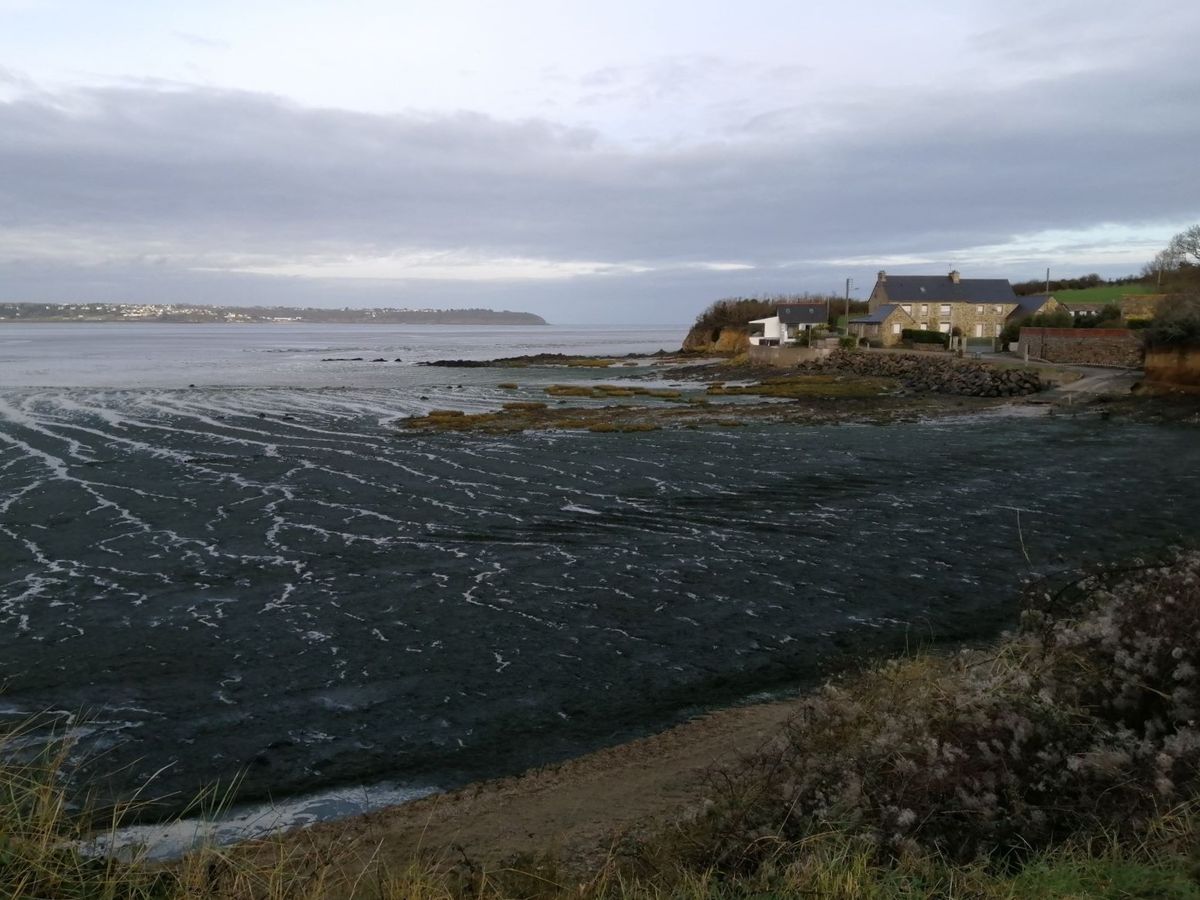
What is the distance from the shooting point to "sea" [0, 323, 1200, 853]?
9.17 m

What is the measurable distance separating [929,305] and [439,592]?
80547 mm

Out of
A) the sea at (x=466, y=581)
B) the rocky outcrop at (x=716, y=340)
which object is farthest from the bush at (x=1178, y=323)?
the rocky outcrop at (x=716, y=340)

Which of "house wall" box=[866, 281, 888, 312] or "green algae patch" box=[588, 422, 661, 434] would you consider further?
"house wall" box=[866, 281, 888, 312]

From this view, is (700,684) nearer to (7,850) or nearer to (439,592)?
(439,592)

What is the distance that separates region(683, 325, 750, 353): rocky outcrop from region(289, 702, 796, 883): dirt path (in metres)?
85.7

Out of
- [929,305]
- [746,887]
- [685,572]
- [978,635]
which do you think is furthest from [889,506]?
[929,305]

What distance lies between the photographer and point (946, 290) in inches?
3410

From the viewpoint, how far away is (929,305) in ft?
282

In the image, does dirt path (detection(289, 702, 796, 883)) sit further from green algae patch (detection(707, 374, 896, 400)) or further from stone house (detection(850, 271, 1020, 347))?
stone house (detection(850, 271, 1020, 347))

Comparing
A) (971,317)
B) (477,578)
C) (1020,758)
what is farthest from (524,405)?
(971,317)

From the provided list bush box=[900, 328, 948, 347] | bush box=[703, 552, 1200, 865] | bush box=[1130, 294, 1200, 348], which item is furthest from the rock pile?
bush box=[703, 552, 1200, 865]

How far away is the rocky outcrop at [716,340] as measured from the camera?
96.8m

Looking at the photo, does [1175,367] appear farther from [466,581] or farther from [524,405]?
[466,581]

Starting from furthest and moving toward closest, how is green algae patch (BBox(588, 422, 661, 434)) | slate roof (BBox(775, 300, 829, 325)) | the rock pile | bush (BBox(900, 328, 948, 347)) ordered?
1. slate roof (BBox(775, 300, 829, 325))
2. bush (BBox(900, 328, 948, 347))
3. the rock pile
4. green algae patch (BBox(588, 422, 661, 434))
